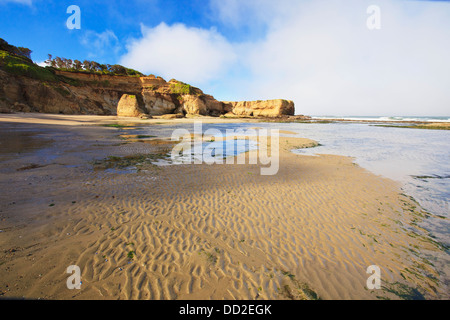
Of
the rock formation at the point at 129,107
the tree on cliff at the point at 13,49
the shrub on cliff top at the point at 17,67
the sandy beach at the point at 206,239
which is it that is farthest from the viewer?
the rock formation at the point at 129,107

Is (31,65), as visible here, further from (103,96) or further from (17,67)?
(103,96)

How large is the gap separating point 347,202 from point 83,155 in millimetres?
13653

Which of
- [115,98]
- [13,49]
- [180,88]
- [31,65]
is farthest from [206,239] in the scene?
[13,49]

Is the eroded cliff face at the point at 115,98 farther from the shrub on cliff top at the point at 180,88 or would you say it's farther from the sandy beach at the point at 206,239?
the sandy beach at the point at 206,239

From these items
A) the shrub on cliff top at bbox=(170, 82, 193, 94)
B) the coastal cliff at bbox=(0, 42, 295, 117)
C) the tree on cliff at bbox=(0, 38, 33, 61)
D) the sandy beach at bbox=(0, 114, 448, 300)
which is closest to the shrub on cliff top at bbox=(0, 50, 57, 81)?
the coastal cliff at bbox=(0, 42, 295, 117)

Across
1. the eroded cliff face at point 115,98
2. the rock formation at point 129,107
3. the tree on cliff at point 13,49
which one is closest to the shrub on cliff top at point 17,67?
the eroded cliff face at point 115,98

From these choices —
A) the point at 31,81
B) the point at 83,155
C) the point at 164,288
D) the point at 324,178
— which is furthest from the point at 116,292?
the point at 31,81

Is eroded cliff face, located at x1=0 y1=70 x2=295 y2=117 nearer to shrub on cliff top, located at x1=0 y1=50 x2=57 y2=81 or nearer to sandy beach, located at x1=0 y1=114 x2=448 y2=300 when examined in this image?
shrub on cliff top, located at x1=0 y1=50 x2=57 y2=81

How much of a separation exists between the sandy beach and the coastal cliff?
4278cm

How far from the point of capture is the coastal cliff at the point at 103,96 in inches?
1364

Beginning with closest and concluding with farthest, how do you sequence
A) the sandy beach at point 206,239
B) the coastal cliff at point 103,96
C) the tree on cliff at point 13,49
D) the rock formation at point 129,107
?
the sandy beach at point 206,239, the coastal cliff at point 103,96, the tree on cliff at point 13,49, the rock formation at point 129,107

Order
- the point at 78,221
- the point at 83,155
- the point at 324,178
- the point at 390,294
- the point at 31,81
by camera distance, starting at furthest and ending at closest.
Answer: the point at 31,81 → the point at 83,155 → the point at 324,178 → the point at 78,221 → the point at 390,294

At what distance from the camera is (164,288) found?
9.30 feet
